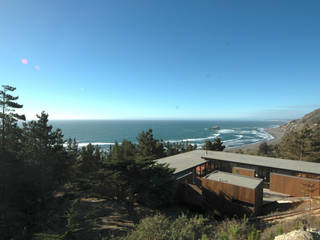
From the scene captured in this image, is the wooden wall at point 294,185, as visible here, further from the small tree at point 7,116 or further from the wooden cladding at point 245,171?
the small tree at point 7,116

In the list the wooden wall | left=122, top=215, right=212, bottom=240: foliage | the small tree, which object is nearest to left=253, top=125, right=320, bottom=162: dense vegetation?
the wooden wall

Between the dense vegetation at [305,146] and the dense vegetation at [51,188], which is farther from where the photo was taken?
the dense vegetation at [305,146]

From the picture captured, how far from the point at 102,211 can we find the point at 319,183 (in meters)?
13.0

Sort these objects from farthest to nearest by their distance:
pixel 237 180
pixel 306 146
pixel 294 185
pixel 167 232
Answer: pixel 306 146, pixel 294 185, pixel 237 180, pixel 167 232

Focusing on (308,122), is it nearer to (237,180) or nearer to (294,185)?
(294,185)

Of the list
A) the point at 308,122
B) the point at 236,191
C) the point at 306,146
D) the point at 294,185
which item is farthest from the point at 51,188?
the point at 308,122

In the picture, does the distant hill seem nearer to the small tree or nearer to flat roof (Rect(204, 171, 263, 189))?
flat roof (Rect(204, 171, 263, 189))

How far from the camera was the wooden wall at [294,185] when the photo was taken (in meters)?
8.63

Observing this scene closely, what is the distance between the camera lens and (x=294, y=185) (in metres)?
9.33

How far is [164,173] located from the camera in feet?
26.1

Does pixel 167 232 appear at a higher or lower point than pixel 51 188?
higher

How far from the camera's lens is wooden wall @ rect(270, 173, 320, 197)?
28.3 feet

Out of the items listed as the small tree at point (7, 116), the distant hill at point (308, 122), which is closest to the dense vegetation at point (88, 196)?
the small tree at point (7, 116)

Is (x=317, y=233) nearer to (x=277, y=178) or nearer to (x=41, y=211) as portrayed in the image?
(x=277, y=178)
